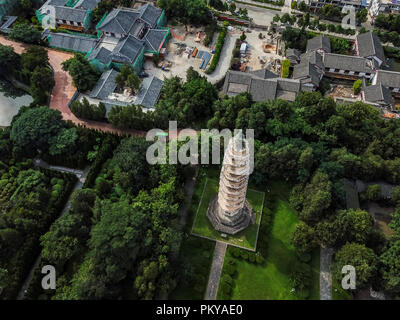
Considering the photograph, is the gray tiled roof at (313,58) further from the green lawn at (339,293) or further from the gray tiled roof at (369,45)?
the green lawn at (339,293)

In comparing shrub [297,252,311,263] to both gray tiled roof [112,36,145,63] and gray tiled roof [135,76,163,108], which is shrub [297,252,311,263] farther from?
gray tiled roof [112,36,145,63]

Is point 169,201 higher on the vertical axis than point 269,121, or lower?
lower

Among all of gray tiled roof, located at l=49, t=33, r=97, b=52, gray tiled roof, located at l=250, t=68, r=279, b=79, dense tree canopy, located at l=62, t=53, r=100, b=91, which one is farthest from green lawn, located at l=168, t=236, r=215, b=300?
gray tiled roof, located at l=49, t=33, r=97, b=52

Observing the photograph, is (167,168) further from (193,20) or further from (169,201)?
(193,20)

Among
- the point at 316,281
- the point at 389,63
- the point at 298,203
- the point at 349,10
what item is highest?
the point at 349,10

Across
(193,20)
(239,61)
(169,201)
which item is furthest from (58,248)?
(193,20)

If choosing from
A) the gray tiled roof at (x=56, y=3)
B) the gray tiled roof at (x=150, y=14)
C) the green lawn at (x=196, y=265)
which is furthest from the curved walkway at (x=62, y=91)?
the green lawn at (x=196, y=265)

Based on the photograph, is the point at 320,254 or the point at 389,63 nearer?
the point at 320,254

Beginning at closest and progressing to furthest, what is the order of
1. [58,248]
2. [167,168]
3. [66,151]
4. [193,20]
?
[58,248] < [167,168] < [66,151] < [193,20]
